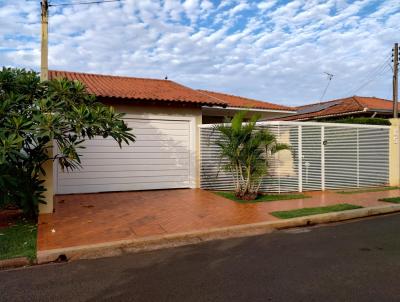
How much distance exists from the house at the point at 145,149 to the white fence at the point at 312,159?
654 mm

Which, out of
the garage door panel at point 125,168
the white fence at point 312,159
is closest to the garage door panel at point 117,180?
the garage door panel at point 125,168

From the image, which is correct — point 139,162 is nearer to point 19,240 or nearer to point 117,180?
point 117,180

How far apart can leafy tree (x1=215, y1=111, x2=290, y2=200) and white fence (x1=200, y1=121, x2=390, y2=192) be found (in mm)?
909

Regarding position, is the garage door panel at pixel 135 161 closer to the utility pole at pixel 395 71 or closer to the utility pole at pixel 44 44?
the utility pole at pixel 44 44

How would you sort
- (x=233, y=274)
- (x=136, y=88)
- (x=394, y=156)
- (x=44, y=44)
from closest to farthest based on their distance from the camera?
(x=233, y=274) < (x=44, y=44) < (x=136, y=88) < (x=394, y=156)

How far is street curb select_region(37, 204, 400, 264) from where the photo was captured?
18.5ft

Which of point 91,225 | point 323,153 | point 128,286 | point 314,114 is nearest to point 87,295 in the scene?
point 128,286

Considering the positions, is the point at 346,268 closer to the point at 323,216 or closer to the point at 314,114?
the point at 323,216

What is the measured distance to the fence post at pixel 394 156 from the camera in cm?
1389

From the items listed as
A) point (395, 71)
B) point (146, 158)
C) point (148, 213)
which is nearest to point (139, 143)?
point (146, 158)

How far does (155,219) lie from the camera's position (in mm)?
7770

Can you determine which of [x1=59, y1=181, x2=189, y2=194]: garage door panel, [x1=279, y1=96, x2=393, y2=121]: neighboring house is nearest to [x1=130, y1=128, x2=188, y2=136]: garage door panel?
[x1=59, y1=181, x2=189, y2=194]: garage door panel

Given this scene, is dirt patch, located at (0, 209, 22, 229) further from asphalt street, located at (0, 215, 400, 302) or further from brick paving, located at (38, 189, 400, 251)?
asphalt street, located at (0, 215, 400, 302)

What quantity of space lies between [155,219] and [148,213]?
0.65 m
